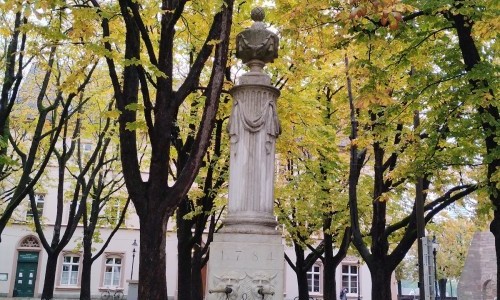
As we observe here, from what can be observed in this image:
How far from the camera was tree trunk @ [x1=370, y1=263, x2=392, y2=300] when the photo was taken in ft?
40.3

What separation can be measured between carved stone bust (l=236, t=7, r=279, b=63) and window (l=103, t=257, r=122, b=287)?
2905 cm

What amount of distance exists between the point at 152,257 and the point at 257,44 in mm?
3262

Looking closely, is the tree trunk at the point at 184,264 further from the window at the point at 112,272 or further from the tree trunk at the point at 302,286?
the window at the point at 112,272

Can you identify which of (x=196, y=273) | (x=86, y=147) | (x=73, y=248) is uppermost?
(x=86, y=147)

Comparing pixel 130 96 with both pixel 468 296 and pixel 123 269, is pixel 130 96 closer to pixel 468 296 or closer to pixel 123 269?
pixel 468 296

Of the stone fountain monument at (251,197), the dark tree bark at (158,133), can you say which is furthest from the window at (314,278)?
the stone fountain monument at (251,197)

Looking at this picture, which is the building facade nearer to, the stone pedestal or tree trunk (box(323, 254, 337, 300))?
tree trunk (box(323, 254, 337, 300))

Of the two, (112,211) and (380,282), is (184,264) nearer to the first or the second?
(380,282)

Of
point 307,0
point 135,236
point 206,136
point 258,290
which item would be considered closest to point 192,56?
point 307,0

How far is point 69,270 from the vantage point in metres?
33.3

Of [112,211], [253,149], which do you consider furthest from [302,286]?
[253,149]

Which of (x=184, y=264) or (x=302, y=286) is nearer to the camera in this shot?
(x=184, y=264)

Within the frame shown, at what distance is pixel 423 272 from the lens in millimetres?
10508

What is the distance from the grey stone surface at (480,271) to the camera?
2389 cm
